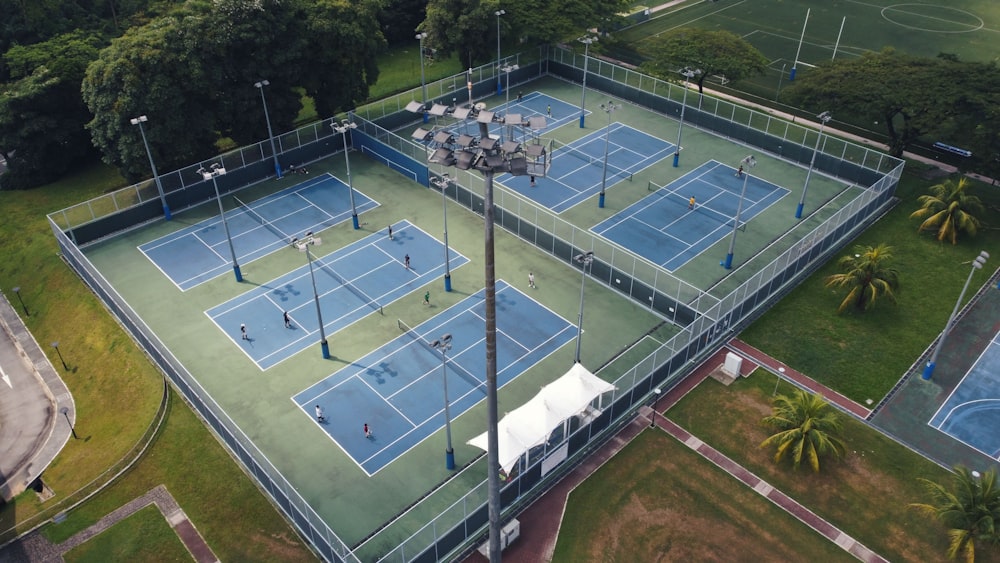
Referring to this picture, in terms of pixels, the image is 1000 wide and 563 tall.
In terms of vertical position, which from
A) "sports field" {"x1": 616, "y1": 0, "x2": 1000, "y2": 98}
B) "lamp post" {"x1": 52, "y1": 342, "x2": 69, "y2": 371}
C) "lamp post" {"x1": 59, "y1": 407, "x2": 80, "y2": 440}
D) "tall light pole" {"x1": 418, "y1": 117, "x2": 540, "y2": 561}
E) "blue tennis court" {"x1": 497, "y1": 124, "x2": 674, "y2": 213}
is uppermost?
"tall light pole" {"x1": 418, "y1": 117, "x2": 540, "y2": 561}

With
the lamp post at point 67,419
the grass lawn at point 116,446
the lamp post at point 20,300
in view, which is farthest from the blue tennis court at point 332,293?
the lamp post at point 20,300

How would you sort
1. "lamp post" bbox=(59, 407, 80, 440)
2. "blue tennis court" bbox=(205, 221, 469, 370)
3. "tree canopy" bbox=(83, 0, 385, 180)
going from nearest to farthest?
1. "lamp post" bbox=(59, 407, 80, 440)
2. "blue tennis court" bbox=(205, 221, 469, 370)
3. "tree canopy" bbox=(83, 0, 385, 180)

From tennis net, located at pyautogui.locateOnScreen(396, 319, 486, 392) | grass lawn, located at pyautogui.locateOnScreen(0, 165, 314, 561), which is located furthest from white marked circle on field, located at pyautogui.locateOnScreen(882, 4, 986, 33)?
grass lawn, located at pyautogui.locateOnScreen(0, 165, 314, 561)

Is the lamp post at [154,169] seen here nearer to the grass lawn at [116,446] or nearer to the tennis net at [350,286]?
the grass lawn at [116,446]

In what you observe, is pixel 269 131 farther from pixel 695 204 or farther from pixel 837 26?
pixel 837 26

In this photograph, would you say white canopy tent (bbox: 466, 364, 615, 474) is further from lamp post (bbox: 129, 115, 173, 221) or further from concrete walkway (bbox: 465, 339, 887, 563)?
lamp post (bbox: 129, 115, 173, 221)

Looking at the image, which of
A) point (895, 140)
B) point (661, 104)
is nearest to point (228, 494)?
point (661, 104)

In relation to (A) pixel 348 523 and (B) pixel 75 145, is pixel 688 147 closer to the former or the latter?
(A) pixel 348 523
